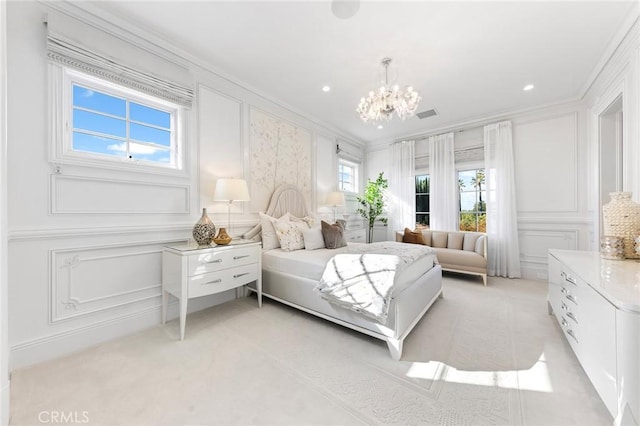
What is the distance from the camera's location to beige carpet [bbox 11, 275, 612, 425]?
1.33 m

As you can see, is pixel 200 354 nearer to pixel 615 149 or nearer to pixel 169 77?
pixel 169 77

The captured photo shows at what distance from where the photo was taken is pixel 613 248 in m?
1.90

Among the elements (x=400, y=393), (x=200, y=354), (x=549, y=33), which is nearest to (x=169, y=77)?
(x=200, y=354)

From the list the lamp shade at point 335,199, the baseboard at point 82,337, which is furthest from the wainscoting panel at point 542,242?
the baseboard at point 82,337

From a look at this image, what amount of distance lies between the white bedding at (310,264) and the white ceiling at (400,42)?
7.19ft

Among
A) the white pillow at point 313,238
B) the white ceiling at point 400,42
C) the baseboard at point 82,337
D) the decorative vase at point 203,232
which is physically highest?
the white ceiling at point 400,42

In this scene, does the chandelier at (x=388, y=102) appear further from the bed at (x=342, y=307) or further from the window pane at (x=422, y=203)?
the window pane at (x=422, y=203)

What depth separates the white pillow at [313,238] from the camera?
3.03 m

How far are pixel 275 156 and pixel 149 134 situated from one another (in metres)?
1.61

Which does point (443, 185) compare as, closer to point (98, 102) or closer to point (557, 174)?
point (557, 174)

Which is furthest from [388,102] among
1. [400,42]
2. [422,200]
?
[422,200]

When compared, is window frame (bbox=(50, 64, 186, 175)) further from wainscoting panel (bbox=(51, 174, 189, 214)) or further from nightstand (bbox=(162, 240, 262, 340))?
nightstand (bbox=(162, 240, 262, 340))

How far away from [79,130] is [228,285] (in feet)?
6.06

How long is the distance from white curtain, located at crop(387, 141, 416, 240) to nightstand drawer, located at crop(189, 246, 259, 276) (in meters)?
3.60
